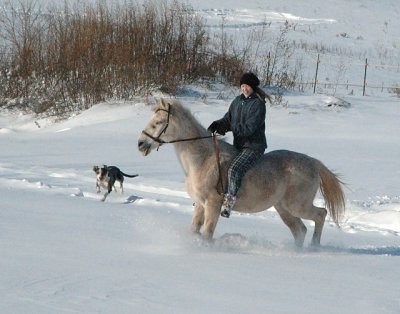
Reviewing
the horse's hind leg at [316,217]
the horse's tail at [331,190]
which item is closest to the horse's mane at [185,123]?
the horse's hind leg at [316,217]

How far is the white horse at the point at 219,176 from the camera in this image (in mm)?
7852

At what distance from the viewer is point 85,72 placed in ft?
81.7

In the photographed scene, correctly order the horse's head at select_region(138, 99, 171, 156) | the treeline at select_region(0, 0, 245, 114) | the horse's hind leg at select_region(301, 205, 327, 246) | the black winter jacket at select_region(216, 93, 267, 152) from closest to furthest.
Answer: the horse's head at select_region(138, 99, 171, 156), the black winter jacket at select_region(216, 93, 267, 152), the horse's hind leg at select_region(301, 205, 327, 246), the treeline at select_region(0, 0, 245, 114)

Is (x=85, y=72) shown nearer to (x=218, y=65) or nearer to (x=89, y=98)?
(x=89, y=98)

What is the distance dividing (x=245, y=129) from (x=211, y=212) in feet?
3.25

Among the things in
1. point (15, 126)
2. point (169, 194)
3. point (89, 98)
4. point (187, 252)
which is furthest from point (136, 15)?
point (187, 252)

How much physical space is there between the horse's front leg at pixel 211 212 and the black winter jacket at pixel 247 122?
0.68 metres

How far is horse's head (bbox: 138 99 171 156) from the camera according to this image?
773 cm

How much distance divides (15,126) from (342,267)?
692 inches

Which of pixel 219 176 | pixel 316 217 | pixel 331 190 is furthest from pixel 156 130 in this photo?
pixel 331 190

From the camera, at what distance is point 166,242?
8.09 m

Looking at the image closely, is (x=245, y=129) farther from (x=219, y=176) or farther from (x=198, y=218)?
(x=198, y=218)

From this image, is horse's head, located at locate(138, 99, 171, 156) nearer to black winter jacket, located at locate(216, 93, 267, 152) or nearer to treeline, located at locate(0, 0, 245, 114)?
black winter jacket, located at locate(216, 93, 267, 152)

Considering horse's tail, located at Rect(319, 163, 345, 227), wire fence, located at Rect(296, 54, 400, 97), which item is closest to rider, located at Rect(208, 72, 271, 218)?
horse's tail, located at Rect(319, 163, 345, 227)
